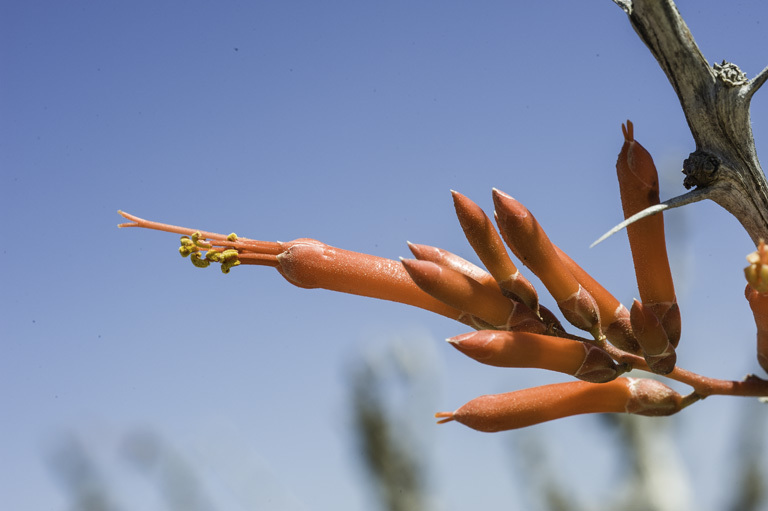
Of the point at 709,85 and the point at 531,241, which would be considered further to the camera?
the point at 531,241

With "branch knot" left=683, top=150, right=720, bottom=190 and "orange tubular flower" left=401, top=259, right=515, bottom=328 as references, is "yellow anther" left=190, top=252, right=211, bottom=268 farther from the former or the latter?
"branch knot" left=683, top=150, right=720, bottom=190

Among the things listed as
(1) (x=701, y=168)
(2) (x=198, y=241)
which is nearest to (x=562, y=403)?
(1) (x=701, y=168)

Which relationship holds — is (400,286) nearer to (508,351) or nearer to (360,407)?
(508,351)

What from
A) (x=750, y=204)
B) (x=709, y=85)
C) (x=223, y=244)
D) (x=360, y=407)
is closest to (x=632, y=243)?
(x=750, y=204)

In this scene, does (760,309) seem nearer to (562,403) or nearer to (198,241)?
(562,403)

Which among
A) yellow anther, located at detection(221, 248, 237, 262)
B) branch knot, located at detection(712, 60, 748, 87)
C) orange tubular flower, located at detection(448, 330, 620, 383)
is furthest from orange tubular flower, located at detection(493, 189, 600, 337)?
yellow anther, located at detection(221, 248, 237, 262)

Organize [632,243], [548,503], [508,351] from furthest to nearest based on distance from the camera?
[548,503], [632,243], [508,351]
